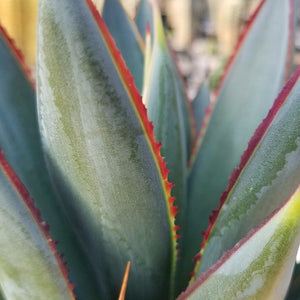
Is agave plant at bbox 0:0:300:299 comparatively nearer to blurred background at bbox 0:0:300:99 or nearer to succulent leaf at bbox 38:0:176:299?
succulent leaf at bbox 38:0:176:299

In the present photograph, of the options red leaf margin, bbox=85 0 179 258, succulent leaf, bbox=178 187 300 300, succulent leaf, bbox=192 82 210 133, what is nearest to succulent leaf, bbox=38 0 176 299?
red leaf margin, bbox=85 0 179 258

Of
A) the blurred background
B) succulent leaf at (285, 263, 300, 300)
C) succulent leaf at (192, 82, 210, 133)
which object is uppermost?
succulent leaf at (192, 82, 210, 133)

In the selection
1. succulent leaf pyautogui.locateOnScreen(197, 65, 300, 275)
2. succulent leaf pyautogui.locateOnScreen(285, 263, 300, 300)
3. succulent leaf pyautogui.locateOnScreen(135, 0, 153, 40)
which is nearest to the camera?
succulent leaf pyautogui.locateOnScreen(197, 65, 300, 275)

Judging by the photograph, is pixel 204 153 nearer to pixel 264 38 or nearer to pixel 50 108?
pixel 264 38

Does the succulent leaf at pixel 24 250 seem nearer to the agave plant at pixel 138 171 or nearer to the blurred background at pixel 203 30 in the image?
the agave plant at pixel 138 171

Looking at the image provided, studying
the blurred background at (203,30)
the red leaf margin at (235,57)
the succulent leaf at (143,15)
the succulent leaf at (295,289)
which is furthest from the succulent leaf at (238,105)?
the blurred background at (203,30)

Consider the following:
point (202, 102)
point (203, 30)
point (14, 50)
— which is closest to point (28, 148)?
point (14, 50)
